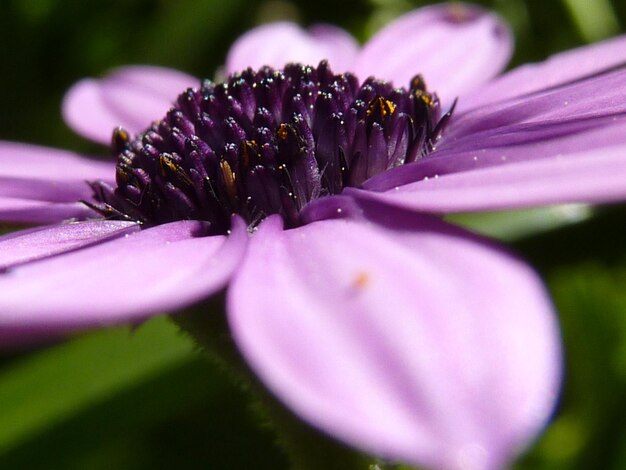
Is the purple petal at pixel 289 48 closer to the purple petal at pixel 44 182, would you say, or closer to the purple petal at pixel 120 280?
the purple petal at pixel 44 182

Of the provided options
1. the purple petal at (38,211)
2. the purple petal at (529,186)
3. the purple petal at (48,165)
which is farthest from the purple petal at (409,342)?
the purple petal at (48,165)

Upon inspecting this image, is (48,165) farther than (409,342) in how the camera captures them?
Yes

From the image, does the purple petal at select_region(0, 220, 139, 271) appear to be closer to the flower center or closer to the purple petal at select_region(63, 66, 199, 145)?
the flower center

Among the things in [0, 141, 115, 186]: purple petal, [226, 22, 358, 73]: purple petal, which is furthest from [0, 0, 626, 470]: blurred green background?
[226, 22, 358, 73]: purple petal

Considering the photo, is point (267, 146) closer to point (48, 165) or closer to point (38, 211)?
point (38, 211)

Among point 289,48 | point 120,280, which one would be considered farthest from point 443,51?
point 120,280

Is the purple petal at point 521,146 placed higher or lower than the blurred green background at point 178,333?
higher
